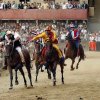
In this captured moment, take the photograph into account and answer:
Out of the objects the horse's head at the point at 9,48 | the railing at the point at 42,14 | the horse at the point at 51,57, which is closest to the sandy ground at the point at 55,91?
the horse at the point at 51,57

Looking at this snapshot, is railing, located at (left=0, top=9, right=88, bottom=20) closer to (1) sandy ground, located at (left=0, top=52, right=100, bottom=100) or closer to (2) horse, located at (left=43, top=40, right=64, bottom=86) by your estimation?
(1) sandy ground, located at (left=0, top=52, right=100, bottom=100)

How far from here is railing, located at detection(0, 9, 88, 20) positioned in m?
49.5

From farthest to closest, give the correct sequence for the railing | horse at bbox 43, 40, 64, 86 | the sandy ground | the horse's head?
the railing → horse at bbox 43, 40, 64, 86 → the horse's head → the sandy ground

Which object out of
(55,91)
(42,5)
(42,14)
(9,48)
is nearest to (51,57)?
(9,48)

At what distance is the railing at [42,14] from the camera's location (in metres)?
49.5

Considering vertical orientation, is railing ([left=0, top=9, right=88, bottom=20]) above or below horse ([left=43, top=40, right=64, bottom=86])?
below

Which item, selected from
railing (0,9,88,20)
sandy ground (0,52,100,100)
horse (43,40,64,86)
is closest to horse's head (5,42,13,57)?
sandy ground (0,52,100,100)

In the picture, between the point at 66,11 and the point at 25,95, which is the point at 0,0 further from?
the point at 25,95

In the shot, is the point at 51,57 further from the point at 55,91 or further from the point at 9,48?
the point at 55,91

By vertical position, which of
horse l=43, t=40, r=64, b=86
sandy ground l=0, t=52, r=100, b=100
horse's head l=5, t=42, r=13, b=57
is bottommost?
sandy ground l=0, t=52, r=100, b=100

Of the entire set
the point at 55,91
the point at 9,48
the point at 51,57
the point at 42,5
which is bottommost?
the point at 55,91

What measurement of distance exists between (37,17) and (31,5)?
4.22ft

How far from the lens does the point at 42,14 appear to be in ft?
163

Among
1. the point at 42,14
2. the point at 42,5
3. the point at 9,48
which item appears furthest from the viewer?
the point at 42,5
